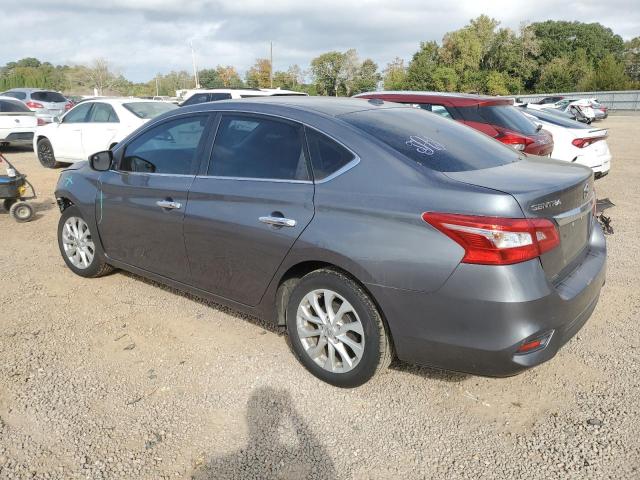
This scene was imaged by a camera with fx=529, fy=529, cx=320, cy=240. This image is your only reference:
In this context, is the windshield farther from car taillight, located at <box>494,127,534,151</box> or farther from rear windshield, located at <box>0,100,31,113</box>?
car taillight, located at <box>494,127,534,151</box>

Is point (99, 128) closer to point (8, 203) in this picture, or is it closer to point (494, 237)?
point (8, 203)

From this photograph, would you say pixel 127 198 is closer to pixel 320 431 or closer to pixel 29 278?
pixel 29 278

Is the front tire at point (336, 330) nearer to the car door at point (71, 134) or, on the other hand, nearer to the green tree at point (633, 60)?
the car door at point (71, 134)

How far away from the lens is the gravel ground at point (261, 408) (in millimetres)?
2543

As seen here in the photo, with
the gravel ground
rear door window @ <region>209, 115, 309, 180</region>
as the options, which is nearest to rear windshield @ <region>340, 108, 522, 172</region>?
rear door window @ <region>209, 115, 309, 180</region>

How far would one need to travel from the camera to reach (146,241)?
13.4ft

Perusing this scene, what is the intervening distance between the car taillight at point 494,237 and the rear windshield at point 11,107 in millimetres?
15371

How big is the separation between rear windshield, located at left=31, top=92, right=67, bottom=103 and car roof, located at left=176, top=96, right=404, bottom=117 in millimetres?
19247

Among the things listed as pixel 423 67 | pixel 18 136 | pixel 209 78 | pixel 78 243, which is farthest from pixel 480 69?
pixel 78 243

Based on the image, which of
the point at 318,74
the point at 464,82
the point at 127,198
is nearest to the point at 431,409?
the point at 127,198

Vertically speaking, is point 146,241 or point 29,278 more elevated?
point 146,241

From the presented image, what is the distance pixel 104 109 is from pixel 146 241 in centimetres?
737

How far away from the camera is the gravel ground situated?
254cm

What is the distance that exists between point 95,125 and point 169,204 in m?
7.73
